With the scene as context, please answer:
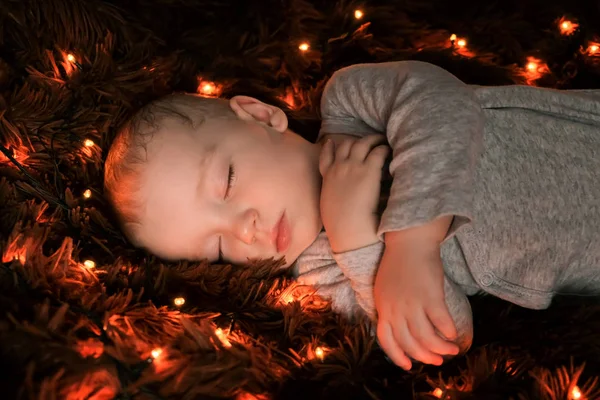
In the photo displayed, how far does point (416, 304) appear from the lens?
3.32ft

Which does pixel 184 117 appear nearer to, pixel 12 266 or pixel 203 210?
pixel 203 210

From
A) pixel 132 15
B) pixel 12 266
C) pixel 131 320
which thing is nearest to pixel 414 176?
pixel 131 320

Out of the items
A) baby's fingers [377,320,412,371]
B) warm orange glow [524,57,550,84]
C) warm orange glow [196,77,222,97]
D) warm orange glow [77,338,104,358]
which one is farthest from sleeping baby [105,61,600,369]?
warm orange glow [77,338,104,358]

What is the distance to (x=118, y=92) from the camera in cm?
130

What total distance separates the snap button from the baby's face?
369 millimetres

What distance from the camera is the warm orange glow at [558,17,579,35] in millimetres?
1459

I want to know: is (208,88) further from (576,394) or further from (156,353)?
(576,394)

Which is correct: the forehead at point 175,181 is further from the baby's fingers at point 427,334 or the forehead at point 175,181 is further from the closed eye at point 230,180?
the baby's fingers at point 427,334

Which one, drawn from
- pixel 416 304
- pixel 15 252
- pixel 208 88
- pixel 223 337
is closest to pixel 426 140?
pixel 416 304

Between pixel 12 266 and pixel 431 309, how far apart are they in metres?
0.71

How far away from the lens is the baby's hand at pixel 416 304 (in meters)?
1.01

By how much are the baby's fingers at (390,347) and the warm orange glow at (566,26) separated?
963 mm

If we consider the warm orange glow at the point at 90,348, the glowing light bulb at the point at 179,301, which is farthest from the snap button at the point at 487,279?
the warm orange glow at the point at 90,348

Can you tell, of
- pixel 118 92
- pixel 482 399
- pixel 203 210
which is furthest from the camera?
pixel 118 92
